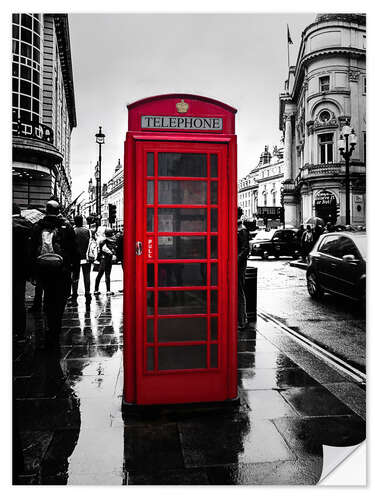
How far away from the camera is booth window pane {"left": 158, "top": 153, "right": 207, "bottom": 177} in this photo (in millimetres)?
3537

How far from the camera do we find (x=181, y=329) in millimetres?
3684

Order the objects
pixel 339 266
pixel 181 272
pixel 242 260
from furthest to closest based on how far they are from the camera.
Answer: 1. pixel 339 266
2. pixel 242 260
3. pixel 181 272

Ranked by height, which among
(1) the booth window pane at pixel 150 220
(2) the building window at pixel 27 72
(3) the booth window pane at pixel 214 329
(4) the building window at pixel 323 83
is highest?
(4) the building window at pixel 323 83

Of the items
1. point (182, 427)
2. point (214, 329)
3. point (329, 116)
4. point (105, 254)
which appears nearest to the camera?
point (182, 427)

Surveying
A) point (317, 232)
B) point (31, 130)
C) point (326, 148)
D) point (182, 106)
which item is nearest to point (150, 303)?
point (182, 106)

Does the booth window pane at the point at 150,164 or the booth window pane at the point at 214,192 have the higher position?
the booth window pane at the point at 150,164

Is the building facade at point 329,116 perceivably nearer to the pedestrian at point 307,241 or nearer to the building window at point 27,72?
the pedestrian at point 307,241

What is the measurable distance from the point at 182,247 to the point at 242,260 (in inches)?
131

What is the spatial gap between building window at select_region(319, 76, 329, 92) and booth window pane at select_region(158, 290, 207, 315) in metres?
40.9

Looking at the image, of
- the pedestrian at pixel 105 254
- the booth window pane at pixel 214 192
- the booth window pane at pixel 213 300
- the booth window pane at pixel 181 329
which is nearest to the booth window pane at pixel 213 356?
the booth window pane at pixel 181 329

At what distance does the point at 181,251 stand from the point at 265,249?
21.8 metres

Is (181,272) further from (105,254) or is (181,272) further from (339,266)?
(105,254)

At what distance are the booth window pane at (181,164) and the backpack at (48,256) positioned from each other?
2.54 meters

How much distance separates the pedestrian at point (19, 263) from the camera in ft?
18.4
